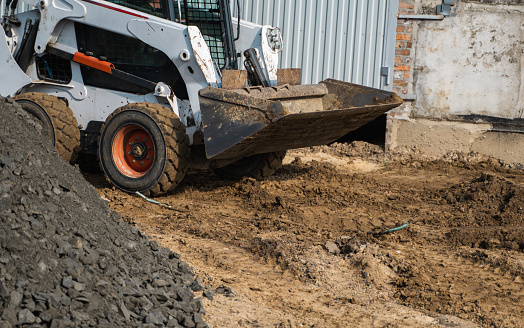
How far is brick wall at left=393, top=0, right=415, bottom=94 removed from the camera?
9.55m

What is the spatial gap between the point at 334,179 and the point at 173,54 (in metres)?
2.67

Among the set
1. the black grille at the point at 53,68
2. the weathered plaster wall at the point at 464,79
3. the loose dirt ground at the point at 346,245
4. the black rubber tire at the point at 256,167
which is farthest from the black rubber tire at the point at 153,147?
the weathered plaster wall at the point at 464,79

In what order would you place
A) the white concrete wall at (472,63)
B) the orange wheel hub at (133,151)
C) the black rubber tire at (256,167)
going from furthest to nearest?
the white concrete wall at (472,63) → the black rubber tire at (256,167) → the orange wheel hub at (133,151)

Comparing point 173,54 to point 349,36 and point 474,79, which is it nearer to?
point 349,36

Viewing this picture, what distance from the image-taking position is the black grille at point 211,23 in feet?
24.3

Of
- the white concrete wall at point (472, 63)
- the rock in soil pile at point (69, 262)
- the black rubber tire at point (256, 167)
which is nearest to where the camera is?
the rock in soil pile at point (69, 262)

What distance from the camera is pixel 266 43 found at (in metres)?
7.74

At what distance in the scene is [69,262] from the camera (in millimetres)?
3635

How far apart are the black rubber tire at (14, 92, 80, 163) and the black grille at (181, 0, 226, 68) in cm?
181

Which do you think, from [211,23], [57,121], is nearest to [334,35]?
[211,23]

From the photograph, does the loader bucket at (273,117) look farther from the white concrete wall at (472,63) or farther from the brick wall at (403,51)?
the white concrete wall at (472,63)

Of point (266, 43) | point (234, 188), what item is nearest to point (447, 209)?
point (234, 188)

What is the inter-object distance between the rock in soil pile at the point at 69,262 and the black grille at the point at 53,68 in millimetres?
2602

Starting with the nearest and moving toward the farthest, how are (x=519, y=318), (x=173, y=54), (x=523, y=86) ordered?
(x=519, y=318)
(x=173, y=54)
(x=523, y=86)
